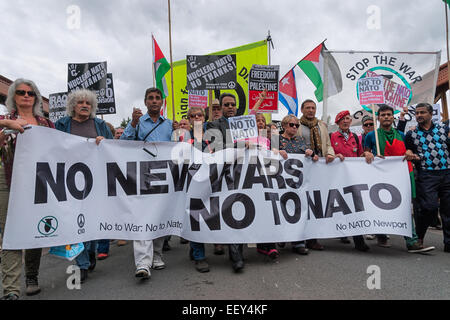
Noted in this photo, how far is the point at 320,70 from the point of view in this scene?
8.82 meters

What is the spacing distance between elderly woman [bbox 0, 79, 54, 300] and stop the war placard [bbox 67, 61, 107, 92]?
377 centimetres

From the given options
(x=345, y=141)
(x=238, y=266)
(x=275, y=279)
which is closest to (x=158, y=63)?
(x=345, y=141)

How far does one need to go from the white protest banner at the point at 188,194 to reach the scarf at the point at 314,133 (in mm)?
437

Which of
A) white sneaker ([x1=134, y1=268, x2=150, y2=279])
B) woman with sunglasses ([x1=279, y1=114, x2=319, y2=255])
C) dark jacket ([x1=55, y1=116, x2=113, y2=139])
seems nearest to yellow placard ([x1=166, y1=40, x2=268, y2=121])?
woman with sunglasses ([x1=279, y1=114, x2=319, y2=255])

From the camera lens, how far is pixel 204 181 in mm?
3488

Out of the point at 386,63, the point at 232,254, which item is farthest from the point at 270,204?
the point at 386,63

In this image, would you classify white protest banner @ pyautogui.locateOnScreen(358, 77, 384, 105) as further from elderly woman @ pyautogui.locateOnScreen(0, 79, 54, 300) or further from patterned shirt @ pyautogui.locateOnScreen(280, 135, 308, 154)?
elderly woman @ pyautogui.locateOnScreen(0, 79, 54, 300)

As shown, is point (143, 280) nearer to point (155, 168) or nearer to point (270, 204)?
point (155, 168)

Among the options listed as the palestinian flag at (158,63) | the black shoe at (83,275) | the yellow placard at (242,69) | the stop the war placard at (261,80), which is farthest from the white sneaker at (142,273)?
the yellow placard at (242,69)

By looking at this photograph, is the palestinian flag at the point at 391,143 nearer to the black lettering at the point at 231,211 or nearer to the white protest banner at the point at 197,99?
the black lettering at the point at 231,211

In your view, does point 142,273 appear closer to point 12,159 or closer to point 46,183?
point 46,183

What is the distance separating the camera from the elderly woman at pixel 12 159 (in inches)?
103

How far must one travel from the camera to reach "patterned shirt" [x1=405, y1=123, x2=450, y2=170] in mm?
4090

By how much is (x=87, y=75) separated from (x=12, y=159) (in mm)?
4372
